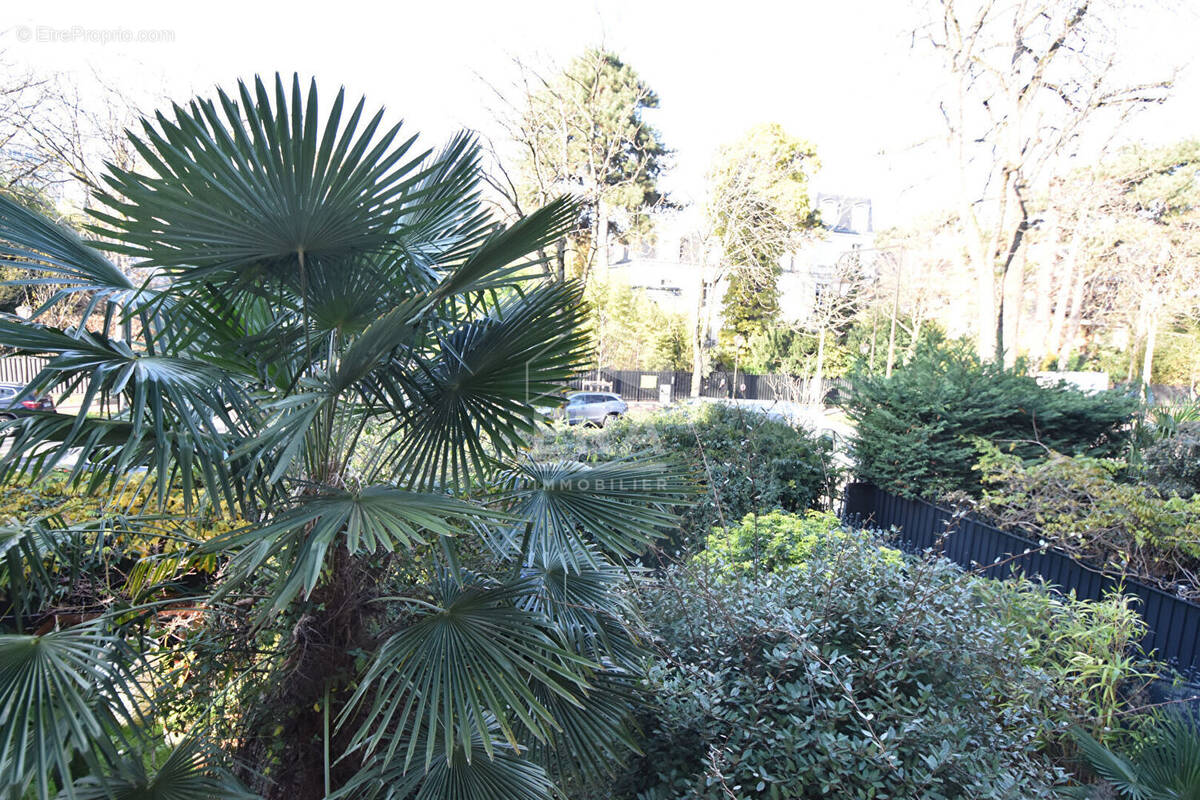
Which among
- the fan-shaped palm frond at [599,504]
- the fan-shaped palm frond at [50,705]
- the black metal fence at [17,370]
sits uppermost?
the fan-shaped palm frond at [599,504]

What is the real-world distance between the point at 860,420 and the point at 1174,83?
9.91m

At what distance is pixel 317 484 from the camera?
217 cm

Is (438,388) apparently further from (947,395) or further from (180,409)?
(947,395)

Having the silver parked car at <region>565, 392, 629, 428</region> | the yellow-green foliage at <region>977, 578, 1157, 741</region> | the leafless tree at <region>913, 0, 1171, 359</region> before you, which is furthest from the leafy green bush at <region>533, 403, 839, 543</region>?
the silver parked car at <region>565, 392, 629, 428</region>

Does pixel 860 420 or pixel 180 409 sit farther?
pixel 860 420

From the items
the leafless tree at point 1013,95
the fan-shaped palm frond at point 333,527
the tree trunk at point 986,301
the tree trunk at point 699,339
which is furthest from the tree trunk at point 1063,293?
the fan-shaped palm frond at point 333,527

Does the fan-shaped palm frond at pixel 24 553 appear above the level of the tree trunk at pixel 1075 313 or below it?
below

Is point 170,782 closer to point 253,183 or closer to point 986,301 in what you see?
point 253,183

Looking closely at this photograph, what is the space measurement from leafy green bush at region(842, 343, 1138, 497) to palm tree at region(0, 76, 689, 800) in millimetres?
5763

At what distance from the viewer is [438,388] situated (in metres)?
2.41

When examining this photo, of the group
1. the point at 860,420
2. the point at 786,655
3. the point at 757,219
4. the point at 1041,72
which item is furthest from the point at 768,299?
the point at 786,655

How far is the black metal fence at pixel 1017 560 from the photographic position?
4.04 metres

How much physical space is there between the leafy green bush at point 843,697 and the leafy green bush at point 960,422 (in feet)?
15.6

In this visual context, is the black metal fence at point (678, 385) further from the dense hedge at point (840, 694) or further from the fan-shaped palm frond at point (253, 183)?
the fan-shaped palm frond at point (253, 183)
